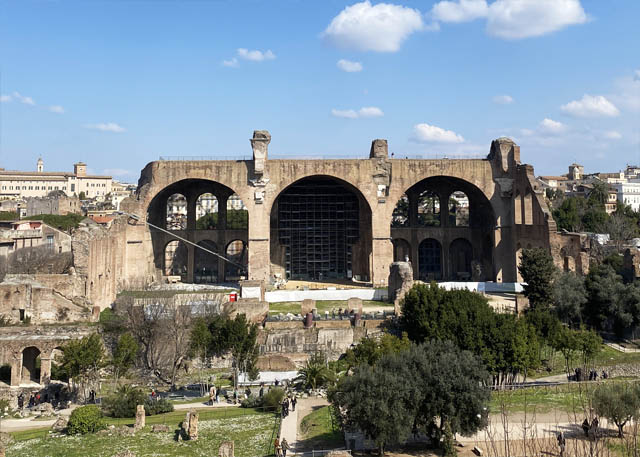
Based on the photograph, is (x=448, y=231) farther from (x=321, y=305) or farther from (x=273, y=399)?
(x=273, y=399)

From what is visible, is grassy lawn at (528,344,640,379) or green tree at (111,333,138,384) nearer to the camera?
green tree at (111,333,138,384)

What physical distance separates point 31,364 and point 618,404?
2215 centimetres

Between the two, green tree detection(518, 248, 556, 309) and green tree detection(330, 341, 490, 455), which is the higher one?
green tree detection(518, 248, 556, 309)

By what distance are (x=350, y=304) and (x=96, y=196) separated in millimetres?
77158

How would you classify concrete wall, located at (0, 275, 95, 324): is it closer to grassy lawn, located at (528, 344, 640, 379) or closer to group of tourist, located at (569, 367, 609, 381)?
grassy lawn, located at (528, 344, 640, 379)

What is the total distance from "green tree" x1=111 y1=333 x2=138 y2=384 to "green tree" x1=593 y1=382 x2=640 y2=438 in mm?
16293

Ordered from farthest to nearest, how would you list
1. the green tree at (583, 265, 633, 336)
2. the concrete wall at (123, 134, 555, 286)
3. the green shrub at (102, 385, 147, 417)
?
1. the concrete wall at (123, 134, 555, 286)
2. the green tree at (583, 265, 633, 336)
3. the green shrub at (102, 385, 147, 417)

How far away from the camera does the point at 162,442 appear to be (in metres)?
16.1

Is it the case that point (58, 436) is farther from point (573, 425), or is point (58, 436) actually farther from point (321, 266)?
point (321, 266)

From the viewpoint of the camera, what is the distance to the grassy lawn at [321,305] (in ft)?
102

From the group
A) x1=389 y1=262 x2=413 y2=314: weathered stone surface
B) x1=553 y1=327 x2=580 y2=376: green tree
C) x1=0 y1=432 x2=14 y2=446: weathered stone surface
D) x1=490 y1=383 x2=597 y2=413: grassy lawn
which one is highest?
x1=389 y1=262 x2=413 y2=314: weathered stone surface

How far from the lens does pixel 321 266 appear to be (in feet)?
145

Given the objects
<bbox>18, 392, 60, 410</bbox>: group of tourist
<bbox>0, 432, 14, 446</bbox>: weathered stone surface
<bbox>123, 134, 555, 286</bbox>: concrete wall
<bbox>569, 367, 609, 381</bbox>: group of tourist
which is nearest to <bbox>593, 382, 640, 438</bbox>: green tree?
<bbox>569, 367, 609, 381</bbox>: group of tourist

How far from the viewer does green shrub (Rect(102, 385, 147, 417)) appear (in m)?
19.4
